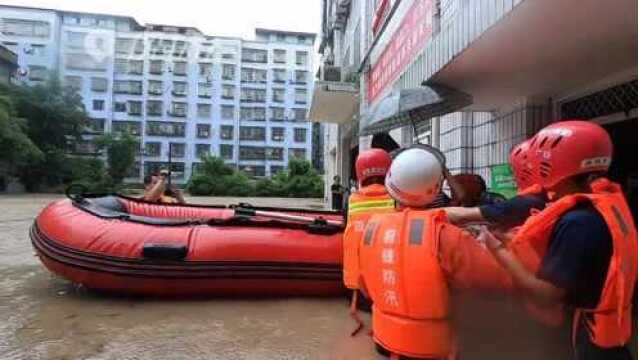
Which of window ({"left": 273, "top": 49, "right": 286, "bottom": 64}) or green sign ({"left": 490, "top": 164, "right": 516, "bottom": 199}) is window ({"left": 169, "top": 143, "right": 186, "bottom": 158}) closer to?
window ({"left": 273, "top": 49, "right": 286, "bottom": 64})

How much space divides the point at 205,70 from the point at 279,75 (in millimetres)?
9713

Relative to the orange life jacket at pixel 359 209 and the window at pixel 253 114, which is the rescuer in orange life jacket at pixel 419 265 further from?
the window at pixel 253 114

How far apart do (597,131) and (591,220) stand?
0.30 m

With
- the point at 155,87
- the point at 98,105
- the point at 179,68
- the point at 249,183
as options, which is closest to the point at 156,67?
the point at 155,87

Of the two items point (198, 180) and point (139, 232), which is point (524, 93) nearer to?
point (139, 232)

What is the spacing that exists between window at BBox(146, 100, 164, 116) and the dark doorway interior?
59.6 m

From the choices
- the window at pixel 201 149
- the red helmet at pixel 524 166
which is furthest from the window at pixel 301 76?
the red helmet at pixel 524 166

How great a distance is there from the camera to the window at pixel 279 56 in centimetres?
6769

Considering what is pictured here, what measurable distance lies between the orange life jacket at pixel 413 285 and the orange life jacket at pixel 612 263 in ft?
1.31

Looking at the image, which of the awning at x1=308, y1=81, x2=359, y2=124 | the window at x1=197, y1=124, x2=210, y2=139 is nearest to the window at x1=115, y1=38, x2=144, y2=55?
the window at x1=197, y1=124, x2=210, y2=139

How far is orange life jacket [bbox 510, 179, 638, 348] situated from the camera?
1469mm

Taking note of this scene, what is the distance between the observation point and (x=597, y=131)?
63.5 inches

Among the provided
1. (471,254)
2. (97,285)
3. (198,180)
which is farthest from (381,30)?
(198,180)

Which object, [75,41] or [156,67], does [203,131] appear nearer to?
[156,67]
